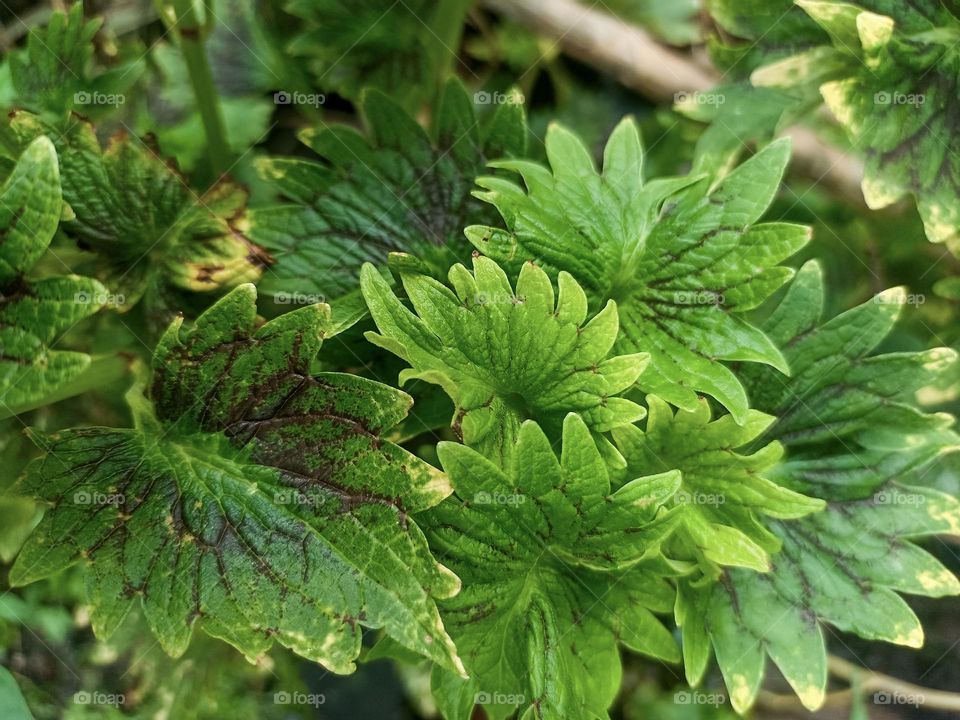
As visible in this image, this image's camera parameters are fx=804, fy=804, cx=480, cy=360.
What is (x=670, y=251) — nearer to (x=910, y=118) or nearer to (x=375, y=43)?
(x=910, y=118)

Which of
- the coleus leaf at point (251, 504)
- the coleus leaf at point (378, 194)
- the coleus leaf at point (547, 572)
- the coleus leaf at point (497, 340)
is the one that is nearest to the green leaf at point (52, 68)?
the coleus leaf at point (378, 194)

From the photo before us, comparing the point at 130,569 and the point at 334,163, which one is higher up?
the point at 334,163

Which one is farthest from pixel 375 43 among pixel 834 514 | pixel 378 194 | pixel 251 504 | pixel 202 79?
pixel 834 514

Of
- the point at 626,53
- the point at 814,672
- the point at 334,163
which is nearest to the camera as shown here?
the point at 814,672

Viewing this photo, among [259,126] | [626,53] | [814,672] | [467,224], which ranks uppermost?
[626,53]

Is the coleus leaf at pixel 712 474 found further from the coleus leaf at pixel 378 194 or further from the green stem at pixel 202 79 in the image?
the green stem at pixel 202 79

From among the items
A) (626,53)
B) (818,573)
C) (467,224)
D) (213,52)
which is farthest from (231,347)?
(626,53)

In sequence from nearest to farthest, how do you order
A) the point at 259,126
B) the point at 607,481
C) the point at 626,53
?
the point at 607,481, the point at 259,126, the point at 626,53

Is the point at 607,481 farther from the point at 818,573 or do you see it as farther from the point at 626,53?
the point at 626,53
